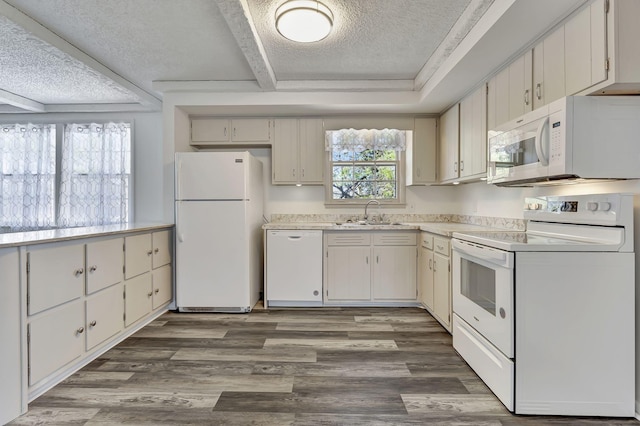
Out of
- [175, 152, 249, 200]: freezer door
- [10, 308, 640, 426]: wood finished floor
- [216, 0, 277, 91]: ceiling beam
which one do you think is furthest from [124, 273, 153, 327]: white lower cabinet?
[216, 0, 277, 91]: ceiling beam

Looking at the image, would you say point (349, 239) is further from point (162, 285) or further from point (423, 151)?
point (162, 285)

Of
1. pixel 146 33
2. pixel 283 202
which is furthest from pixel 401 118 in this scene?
pixel 146 33

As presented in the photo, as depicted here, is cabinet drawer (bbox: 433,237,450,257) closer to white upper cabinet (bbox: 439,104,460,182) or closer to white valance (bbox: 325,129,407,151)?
white upper cabinet (bbox: 439,104,460,182)

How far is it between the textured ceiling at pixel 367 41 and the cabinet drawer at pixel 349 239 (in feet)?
5.26

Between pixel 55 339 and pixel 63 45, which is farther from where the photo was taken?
pixel 63 45

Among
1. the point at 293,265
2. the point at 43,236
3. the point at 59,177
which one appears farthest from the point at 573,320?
the point at 59,177

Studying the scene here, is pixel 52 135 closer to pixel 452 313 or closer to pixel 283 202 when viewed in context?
pixel 283 202

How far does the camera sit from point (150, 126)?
14.0ft

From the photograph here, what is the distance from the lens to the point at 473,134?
9.89 ft

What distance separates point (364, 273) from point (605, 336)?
6.91ft

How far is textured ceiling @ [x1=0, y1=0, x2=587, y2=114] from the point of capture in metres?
2.18

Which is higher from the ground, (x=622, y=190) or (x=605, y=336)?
(x=622, y=190)

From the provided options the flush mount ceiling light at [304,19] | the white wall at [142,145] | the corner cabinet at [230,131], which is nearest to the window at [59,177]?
the white wall at [142,145]

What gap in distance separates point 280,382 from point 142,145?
3556mm
